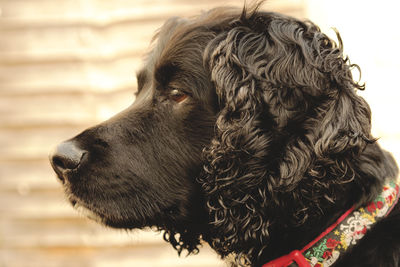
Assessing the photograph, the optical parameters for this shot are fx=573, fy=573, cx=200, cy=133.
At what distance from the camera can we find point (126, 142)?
255 cm

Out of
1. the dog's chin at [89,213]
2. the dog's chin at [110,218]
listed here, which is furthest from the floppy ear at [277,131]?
the dog's chin at [89,213]

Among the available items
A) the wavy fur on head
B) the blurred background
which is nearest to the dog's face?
the wavy fur on head

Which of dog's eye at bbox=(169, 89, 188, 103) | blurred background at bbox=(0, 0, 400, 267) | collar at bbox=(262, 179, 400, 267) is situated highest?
dog's eye at bbox=(169, 89, 188, 103)

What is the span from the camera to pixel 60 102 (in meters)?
5.00

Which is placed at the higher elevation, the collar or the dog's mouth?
the collar

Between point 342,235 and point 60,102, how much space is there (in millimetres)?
3365

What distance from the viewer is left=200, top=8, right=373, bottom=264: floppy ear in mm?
2195

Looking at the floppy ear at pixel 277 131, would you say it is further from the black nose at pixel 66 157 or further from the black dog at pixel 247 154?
the black nose at pixel 66 157

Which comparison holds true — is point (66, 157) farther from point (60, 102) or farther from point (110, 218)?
point (60, 102)

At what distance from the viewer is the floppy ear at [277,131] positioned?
2.20m

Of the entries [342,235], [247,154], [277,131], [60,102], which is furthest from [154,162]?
[60,102]

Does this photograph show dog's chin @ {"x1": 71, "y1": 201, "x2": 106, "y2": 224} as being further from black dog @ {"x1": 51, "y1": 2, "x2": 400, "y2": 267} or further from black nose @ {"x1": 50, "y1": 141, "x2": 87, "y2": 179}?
black nose @ {"x1": 50, "y1": 141, "x2": 87, "y2": 179}

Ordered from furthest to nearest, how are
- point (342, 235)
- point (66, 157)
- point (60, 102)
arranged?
1. point (60, 102)
2. point (66, 157)
3. point (342, 235)

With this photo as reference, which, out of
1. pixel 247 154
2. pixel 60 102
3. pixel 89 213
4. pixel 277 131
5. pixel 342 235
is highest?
pixel 277 131
